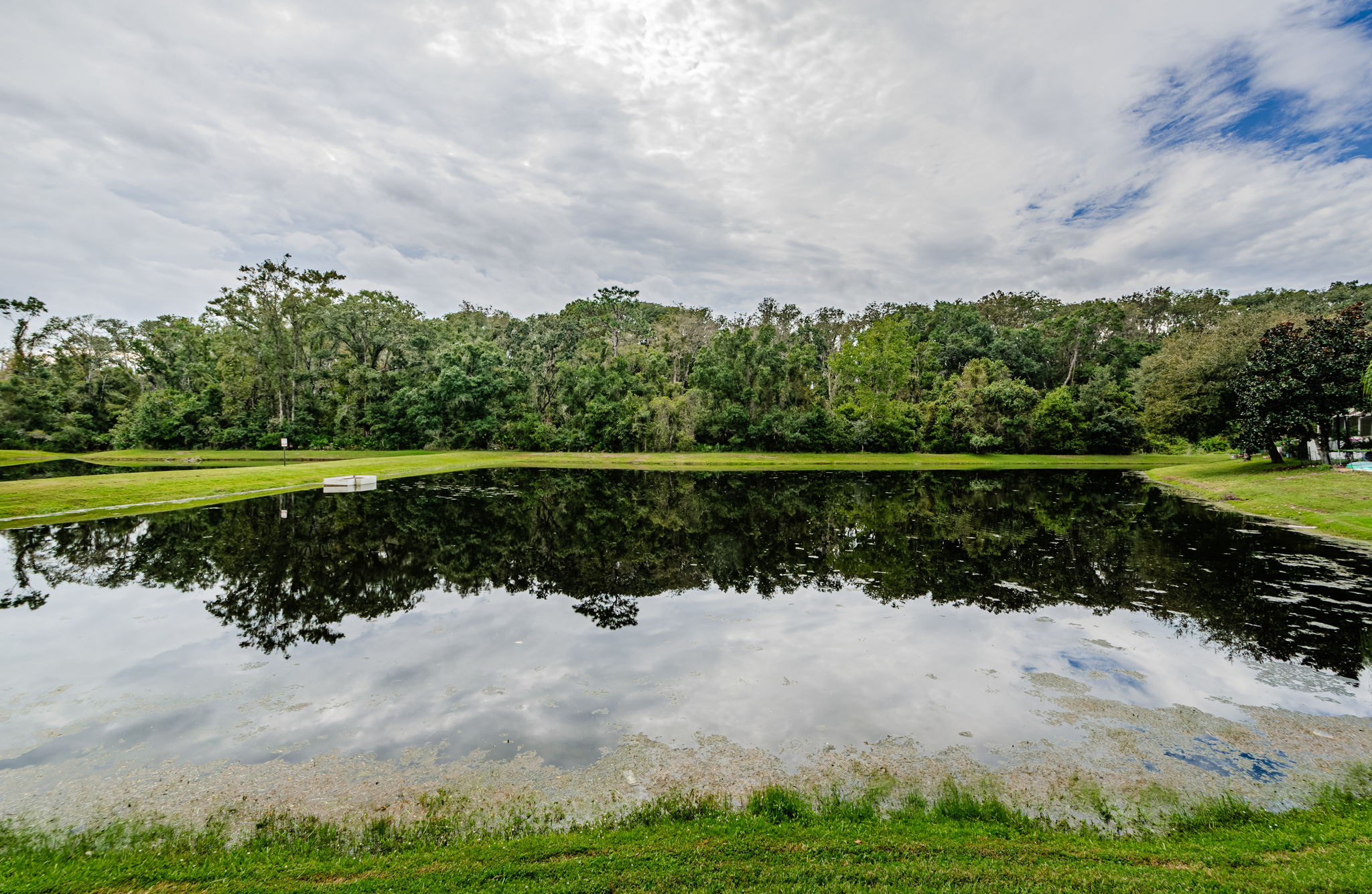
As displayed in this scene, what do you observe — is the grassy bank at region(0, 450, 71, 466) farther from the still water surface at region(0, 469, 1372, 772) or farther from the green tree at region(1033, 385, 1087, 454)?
the green tree at region(1033, 385, 1087, 454)

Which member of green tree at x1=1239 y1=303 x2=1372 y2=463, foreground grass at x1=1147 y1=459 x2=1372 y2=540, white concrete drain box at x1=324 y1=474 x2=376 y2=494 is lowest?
foreground grass at x1=1147 y1=459 x2=1372 y2=540

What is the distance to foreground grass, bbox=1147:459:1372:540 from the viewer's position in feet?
65.7

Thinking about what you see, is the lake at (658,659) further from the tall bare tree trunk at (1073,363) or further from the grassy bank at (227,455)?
the tall bare tree trunk at (1073,363)

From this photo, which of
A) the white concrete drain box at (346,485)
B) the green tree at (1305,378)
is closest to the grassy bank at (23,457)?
the white concrete drain box at (346,485)

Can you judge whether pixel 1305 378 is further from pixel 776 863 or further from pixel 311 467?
pixel 311 467

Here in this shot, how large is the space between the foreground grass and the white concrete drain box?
133ft

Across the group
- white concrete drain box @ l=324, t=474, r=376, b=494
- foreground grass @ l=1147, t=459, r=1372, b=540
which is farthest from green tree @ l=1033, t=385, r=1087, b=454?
white concrete drain box @ l=324, t=474, r=376, b=494

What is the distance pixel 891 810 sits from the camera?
18.8ft

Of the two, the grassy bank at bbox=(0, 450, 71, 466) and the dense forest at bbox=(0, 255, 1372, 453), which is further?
the dense forest at bbox=(0, 255, 1372, 453)

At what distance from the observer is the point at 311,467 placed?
38.5 metres

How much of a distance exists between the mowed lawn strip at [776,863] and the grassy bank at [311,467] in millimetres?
25306

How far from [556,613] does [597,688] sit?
152 inches

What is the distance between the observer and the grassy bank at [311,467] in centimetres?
2402

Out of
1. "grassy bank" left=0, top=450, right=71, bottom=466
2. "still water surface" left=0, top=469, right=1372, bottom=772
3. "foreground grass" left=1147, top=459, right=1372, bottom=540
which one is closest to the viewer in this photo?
"still water surface" left=0, top=469, right=1372, bottom=772
